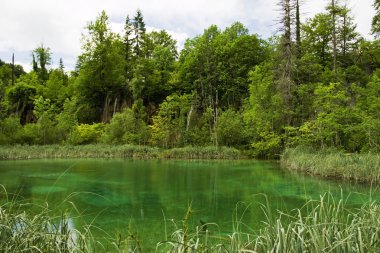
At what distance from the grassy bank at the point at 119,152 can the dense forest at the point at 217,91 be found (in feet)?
6.53

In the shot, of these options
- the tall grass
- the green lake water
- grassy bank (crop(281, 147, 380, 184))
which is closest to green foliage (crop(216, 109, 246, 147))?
the tall grass

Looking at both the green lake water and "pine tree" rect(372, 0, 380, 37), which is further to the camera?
"pine tree" rect(372, 0, 380, 37)

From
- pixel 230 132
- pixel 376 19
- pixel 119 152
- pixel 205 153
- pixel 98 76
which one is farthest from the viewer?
pixel 98 76

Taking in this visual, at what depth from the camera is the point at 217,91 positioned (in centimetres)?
3052

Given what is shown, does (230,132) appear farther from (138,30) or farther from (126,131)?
(138,30)

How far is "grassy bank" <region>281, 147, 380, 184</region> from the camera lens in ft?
34.0

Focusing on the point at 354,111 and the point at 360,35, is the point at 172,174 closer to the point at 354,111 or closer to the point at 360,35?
the point at 354,111

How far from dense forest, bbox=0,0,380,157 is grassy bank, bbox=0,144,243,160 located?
1989 millimetres

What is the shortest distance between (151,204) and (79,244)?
5419 millimetres

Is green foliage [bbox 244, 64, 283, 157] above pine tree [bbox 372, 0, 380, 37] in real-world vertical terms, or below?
below

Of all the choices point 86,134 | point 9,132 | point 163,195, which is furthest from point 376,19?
point 9,132

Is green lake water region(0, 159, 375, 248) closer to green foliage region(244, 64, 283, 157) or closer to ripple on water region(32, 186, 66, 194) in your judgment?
ripple on water region(32, 186, 66, 194)

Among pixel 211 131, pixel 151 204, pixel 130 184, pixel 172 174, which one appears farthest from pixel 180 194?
pixel 211 131

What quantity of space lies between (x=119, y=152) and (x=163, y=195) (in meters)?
15.2
